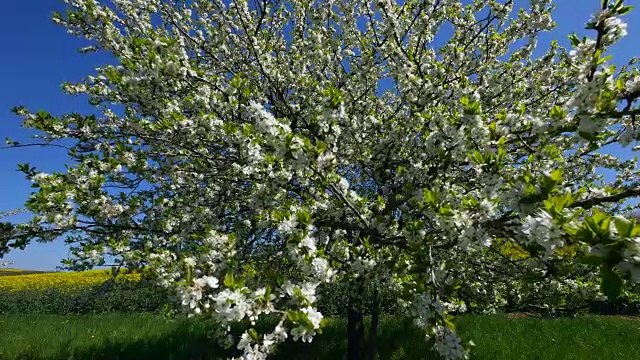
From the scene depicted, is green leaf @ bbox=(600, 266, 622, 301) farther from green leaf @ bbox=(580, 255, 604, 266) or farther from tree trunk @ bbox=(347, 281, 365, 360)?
tree trunk @ bbox=(347, 281, 365, 360)

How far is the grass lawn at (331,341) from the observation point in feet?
21.5

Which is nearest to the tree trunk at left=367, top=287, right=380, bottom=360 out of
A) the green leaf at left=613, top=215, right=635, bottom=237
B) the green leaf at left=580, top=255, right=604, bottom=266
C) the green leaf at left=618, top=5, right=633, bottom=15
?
the green leaf at left=580, top=255, right=604, bottom=266

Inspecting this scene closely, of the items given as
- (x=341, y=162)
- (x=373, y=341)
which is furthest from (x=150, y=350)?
(x=341, y=162)

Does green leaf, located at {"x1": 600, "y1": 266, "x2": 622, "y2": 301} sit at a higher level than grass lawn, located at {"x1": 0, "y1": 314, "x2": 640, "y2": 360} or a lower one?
higher

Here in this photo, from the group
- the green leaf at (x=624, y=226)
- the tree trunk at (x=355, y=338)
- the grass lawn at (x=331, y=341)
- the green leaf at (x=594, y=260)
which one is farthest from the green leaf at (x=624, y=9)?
the grass lawn at (x=331, y=341)

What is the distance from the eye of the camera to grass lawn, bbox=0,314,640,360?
656 cm

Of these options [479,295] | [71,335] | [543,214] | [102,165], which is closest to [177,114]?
[102,165]

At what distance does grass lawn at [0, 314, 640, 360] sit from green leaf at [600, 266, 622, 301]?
535cm

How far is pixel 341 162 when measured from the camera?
5059 mm

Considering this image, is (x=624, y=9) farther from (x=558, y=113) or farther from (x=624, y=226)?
(x=624, y=226)

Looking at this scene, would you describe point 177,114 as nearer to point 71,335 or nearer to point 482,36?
point 482,36

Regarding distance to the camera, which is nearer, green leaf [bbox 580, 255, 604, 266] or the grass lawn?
green leaf [bbox 580, 255, 604, 266]

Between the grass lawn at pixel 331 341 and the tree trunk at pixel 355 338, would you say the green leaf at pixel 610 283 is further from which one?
the grass lawn at pixel 331 341

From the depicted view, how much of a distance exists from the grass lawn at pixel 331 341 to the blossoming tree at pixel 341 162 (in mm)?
1135
